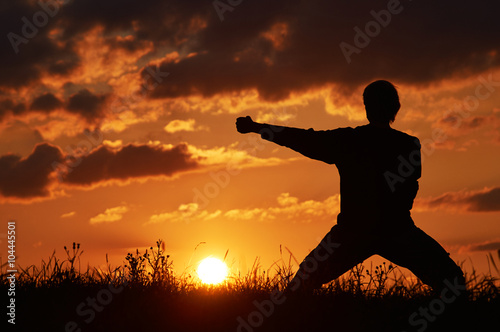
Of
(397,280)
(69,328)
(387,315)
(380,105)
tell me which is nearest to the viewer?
(69,328)

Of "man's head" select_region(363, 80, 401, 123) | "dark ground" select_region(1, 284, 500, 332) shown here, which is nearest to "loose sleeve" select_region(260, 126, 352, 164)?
"man's head" select_region(363, 80, 401, 123)

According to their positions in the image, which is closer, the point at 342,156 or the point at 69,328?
the point at 69,328

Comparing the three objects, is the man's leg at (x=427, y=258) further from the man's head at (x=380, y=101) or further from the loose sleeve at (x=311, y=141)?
the man's head at (x=380, y=101)

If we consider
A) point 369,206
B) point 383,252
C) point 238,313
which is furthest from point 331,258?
point 238,313

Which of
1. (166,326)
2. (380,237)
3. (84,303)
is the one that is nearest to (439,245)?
(380,237)

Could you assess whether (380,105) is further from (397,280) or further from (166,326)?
(166,326)

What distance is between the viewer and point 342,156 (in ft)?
20.0

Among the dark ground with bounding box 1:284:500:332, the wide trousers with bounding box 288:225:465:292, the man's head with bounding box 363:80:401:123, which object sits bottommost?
the dark ground with bounding box 1:284:500:332

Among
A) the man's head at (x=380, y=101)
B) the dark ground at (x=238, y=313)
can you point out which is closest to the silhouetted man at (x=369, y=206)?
the man's head at (x=380, y=101)

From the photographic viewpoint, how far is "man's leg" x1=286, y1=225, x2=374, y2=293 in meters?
5.97

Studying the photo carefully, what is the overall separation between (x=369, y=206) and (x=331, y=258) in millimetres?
707

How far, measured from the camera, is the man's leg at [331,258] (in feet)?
19.6

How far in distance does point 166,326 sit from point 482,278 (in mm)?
3755

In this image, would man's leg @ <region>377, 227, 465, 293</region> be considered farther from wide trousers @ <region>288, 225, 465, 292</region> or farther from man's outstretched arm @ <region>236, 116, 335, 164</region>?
man's outstretched arm @ <region>236, 116, 335, 164</region>
